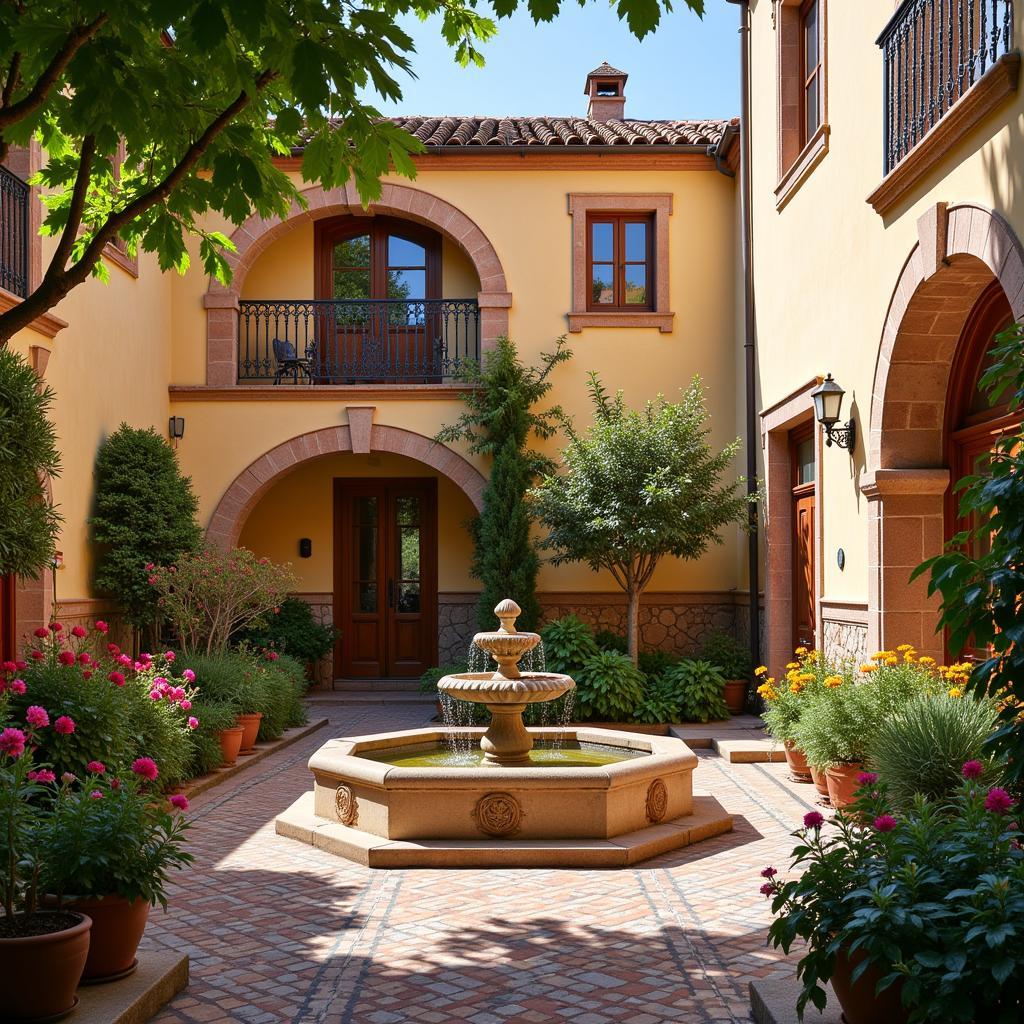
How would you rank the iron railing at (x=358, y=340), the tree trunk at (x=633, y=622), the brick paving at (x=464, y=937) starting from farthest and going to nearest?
the iron railing at (x=358, y=340) → the tree trunk at (x=633, y=622) → the brick paving at (x=464, y=937)

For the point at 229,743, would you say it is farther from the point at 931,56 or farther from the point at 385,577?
the point at 931,56

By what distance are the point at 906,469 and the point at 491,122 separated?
9790 mm

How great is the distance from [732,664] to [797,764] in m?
3.85

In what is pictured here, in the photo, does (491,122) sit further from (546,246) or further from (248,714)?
(248,714)

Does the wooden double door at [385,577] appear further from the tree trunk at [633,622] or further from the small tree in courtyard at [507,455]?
the tree trunk at [633,622]

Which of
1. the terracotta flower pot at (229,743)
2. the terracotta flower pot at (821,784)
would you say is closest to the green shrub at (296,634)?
the terracotta flower pot at (229,743)

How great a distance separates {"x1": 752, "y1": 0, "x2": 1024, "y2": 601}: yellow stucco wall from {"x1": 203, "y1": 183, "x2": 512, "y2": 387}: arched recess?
4.04 metres

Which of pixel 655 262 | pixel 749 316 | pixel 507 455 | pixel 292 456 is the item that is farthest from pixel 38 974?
pixel 655 262

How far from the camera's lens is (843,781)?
25.2 ft

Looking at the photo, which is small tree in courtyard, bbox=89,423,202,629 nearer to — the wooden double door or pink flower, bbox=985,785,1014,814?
the wooden double door

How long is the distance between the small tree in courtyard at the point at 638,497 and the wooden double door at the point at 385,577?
13.4ft

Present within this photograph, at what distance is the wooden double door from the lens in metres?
16.5

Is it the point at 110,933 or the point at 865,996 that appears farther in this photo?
the point at 110,933

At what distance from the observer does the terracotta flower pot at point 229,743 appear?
388 inches
